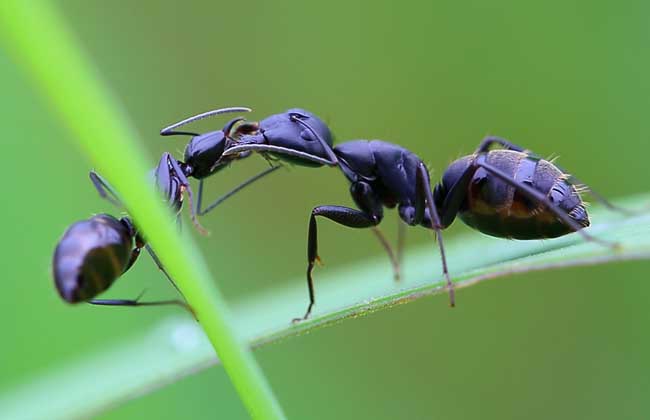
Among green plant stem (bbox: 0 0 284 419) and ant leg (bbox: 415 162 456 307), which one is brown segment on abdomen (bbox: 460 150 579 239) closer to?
ant leg (bbox: 415 162 456 307)

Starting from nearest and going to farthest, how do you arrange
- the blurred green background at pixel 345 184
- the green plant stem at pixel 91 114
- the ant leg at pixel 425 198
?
the green plant stem at pixel 91 114 < the ant leg at pixel 425 198 < the blurred green background at pixel 345 184

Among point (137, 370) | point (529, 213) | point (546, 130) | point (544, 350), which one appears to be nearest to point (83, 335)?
point (137, 370)

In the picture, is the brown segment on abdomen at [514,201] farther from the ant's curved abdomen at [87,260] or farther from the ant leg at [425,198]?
the ant's curved abdomen at [87,260]

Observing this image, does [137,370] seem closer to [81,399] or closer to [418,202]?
[81,399]

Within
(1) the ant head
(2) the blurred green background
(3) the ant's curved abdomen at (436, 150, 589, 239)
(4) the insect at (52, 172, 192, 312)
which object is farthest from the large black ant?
(4) the insect at (52, 172, 192, 312)

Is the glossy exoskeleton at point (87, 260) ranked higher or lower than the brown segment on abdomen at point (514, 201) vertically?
higher

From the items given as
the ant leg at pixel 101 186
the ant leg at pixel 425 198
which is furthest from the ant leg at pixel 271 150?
the ant leg at pixel 101 186

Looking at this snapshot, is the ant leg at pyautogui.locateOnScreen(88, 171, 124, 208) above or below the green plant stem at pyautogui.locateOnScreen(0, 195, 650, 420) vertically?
above
